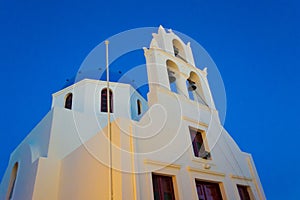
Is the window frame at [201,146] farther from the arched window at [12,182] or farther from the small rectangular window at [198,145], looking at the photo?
the arched window at [12,182]

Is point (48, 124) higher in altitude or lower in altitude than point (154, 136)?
higher

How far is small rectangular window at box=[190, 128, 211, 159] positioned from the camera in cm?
922

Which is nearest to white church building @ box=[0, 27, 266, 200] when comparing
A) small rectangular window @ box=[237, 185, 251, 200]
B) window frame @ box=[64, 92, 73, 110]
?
small rectangular window @ box=[237, 185, 251, 200]

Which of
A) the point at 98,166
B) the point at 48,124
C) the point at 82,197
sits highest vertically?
the point at 48,124

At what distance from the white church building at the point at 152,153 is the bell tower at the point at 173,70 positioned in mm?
44

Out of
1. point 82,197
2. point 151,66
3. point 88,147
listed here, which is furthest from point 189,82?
point 82,197

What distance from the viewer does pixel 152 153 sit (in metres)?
7.57

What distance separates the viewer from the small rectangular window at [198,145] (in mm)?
9220

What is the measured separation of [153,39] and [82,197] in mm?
7075

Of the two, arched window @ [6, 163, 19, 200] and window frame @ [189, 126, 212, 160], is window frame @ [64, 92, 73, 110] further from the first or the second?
window frame @ [189, 126, 212, 160]

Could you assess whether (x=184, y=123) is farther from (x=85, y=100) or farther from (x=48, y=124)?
(x=85, y=100)

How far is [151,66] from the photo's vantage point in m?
10.4

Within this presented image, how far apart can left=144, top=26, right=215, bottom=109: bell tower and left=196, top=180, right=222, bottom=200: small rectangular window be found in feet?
10.4

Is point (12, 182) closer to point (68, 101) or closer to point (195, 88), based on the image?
point (68, 101)
